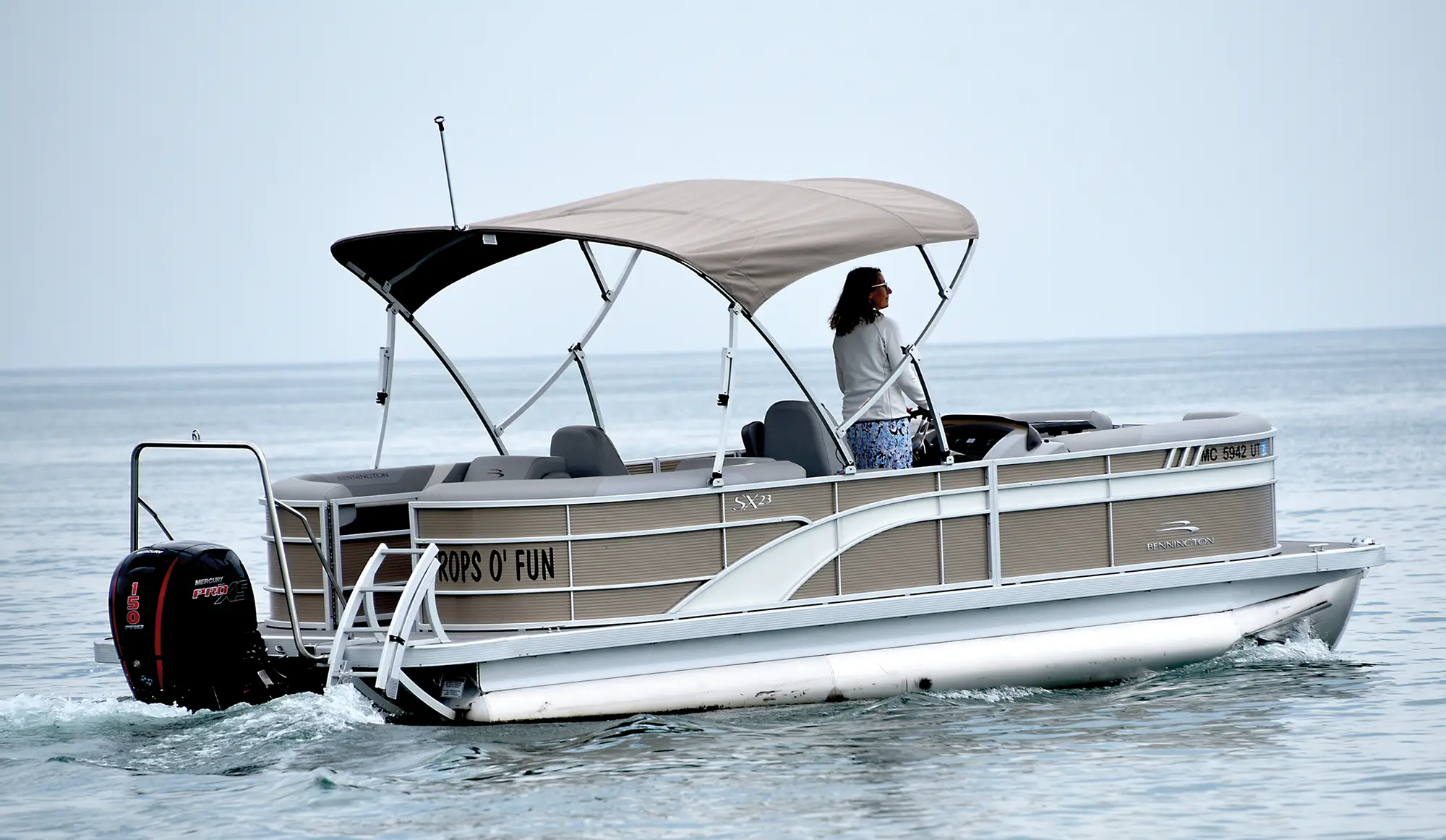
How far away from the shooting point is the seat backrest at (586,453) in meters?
9.84

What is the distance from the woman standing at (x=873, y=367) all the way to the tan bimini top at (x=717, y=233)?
0.47m

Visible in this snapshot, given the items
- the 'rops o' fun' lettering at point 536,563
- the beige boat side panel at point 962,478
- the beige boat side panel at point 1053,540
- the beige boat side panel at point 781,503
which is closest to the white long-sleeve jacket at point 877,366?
the beige boat side panel at point 962,478

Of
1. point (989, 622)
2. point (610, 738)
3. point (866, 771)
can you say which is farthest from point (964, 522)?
point (610, 738)

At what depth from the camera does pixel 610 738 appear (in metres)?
9.04

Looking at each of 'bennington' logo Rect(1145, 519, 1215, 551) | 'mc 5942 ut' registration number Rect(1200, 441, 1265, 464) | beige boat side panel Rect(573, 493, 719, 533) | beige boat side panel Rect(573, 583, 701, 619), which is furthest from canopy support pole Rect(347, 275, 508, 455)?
'mc 5942 ut' registration number Rect(1200, 441, 1265, 464)

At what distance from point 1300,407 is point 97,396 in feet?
284

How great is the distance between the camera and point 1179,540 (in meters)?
10.2

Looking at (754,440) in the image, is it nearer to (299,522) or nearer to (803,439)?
(803,439)

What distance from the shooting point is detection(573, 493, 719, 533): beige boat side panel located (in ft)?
29.2

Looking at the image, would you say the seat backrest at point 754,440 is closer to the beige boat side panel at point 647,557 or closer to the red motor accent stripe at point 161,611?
the beige boat side panel at point 647,557

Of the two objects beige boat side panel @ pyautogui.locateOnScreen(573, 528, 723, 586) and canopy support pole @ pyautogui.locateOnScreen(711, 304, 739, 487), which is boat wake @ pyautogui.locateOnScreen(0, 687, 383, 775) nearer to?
beige boat side panel @ pyautogui.locateOnScreen(573, 528, 723, 586)

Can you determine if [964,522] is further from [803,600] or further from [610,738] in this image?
[610,738]

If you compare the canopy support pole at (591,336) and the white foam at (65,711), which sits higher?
the canopy support pole at (591,336)

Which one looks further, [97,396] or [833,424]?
[97,396]
